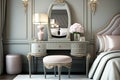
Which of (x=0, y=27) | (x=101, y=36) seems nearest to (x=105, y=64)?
(x=101, y=36)

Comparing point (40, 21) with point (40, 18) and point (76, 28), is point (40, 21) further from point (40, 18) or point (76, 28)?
point (76, 28)

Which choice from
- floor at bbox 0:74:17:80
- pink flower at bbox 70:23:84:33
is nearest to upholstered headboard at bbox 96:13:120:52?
pink flower at bbox 70:23:84:33

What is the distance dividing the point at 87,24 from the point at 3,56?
2.32 m

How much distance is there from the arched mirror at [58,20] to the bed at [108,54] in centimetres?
84

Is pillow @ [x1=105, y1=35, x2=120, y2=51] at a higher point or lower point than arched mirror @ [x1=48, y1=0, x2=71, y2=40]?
lower

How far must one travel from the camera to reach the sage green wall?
594 cm

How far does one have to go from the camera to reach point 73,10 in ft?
19.5

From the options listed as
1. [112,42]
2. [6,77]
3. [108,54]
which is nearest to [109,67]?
[108,54]

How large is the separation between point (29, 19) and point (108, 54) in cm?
237

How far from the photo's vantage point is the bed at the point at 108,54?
4.12 m

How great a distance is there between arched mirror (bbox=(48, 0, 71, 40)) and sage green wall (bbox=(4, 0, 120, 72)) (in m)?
0.17

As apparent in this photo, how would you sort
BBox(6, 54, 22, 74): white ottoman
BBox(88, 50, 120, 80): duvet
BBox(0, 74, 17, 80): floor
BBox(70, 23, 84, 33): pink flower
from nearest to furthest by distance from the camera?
BBox(88, 50, 120, 80): duvet < BBox(0, 74, 17, 80): floor < BBox(70, 23, 84, 33): pink flower < BBox(6, 54, 22, 74): white ottoman

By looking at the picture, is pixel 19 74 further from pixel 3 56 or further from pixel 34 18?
pixel 34 18

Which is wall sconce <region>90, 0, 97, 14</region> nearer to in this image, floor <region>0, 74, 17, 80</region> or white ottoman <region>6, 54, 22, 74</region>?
white ottoman <region>6, 54, 22, 74</region>
